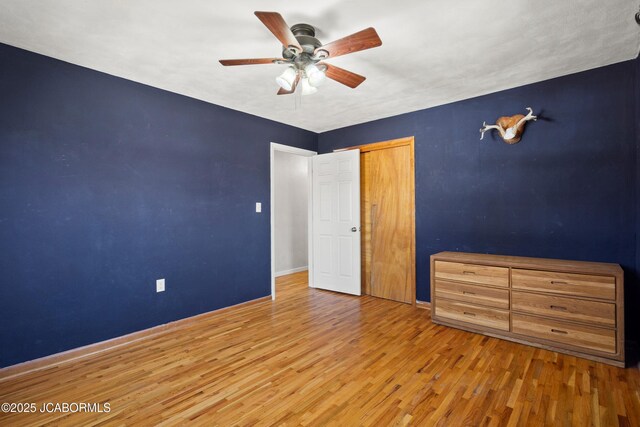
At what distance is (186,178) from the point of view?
3.39 metres

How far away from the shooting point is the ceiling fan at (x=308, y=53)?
180 cm

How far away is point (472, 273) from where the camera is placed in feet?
9.99

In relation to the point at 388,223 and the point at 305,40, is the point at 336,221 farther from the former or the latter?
the point at 305,40

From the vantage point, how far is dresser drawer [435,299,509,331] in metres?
2.88

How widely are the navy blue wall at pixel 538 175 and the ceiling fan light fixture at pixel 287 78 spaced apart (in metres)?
2.23

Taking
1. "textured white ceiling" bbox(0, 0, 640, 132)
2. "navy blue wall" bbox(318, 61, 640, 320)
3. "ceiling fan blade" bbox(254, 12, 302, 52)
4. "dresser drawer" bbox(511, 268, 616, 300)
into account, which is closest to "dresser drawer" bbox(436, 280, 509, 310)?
"dresser drawer" bbox(511, 268, 616, 300)

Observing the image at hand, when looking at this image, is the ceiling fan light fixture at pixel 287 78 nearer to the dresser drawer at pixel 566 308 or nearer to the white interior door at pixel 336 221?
the white interior door at pixel 336 221

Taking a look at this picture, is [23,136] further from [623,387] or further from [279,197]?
[623,387]

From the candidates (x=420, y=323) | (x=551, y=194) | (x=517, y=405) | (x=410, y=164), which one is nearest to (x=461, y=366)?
(x=517, y=405)

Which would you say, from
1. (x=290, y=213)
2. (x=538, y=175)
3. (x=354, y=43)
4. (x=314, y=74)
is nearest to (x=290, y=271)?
(x=290, y=213)

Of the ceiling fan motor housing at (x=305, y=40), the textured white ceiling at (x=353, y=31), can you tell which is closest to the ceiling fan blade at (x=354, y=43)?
the ceiling fan motor housing at (x=305, y=40)

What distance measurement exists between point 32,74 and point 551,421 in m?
4.39

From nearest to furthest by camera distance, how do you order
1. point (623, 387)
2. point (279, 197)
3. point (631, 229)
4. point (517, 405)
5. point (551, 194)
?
1. point (517, 405)
2. point (623, 387)
3. point (631, 229)
4. point (551, 194)
5. point (279, 197)

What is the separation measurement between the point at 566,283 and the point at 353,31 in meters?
2.64
